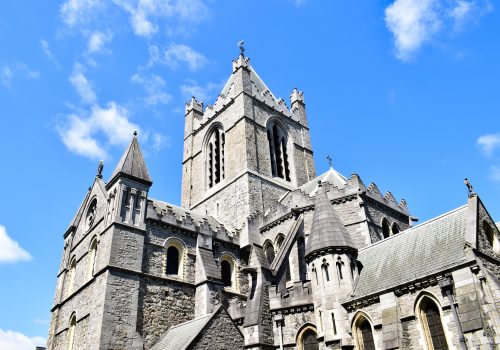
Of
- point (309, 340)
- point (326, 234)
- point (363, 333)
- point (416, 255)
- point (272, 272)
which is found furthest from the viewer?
point (272, 272)

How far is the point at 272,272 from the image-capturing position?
20.0 meters

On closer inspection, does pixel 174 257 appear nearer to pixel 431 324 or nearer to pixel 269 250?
pixel 269 250

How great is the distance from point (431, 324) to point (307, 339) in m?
5.44

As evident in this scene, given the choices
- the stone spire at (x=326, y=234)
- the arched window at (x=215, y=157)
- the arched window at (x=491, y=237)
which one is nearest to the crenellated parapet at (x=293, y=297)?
Answer: the stone spire at (x=326, y=234)

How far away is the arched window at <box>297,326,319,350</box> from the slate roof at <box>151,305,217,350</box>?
3872mm

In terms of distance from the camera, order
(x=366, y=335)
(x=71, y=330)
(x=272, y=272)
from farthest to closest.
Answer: (x=71, y=330) < (x=272, y=272) < (x=366, y=335)

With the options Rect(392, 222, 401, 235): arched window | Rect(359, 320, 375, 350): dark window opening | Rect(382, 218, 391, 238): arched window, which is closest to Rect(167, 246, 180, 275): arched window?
Rect(359, 320, 375, 350): dark window opening

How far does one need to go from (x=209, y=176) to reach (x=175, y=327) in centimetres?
1730

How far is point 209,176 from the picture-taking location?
3572 cm

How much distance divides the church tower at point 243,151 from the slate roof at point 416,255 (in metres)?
12.0

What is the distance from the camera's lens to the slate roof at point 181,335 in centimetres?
1669

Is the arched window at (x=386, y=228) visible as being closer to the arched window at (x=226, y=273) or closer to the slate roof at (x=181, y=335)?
the arched window at (x=226, y=273)

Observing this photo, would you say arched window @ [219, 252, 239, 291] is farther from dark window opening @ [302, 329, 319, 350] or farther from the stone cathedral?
dark window opening @ [302, 329, 319, 350]

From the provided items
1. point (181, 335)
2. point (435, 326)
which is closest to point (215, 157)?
point (181, 335)
